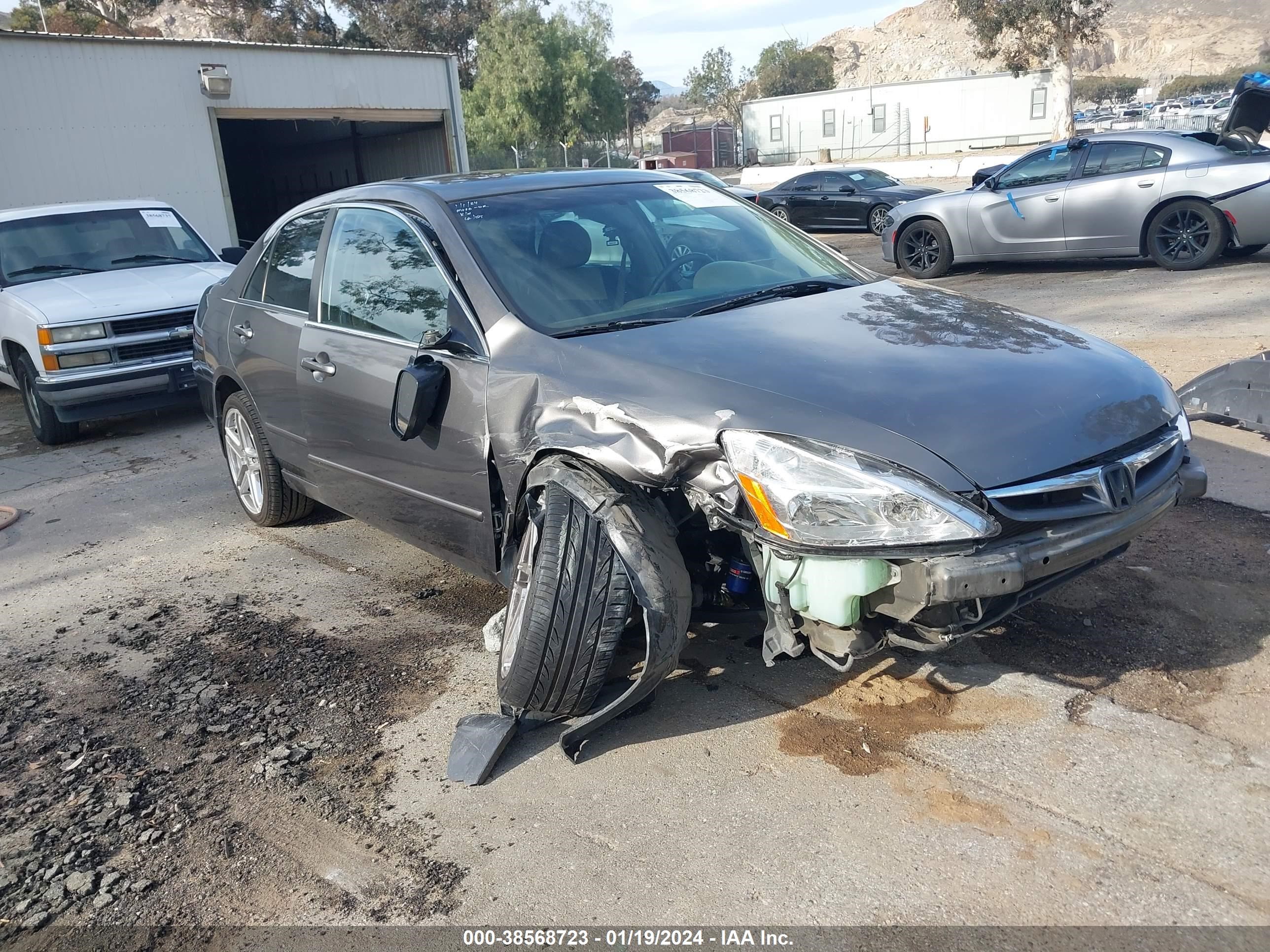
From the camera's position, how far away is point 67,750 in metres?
3.56

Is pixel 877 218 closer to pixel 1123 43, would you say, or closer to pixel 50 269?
pixel 50 269

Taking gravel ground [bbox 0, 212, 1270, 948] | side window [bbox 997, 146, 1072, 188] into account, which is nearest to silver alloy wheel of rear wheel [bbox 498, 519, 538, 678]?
gravel ground [bbox 0, 212, 1270, 948]

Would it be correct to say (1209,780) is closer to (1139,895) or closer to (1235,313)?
(1139,895)

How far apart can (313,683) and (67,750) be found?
0.82m

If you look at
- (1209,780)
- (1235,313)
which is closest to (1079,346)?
(1209,780)

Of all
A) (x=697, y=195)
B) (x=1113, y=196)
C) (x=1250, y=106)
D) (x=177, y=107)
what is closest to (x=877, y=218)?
(x=1113, y=196)

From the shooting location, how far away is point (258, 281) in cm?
534

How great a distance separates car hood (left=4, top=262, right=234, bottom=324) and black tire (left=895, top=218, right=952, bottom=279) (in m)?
8.08

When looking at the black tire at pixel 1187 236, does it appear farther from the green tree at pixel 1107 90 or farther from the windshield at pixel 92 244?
the green tree at pixel 1107 90

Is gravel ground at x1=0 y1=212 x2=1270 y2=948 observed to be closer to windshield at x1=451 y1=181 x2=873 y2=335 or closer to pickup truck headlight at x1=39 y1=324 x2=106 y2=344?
windshield at x1=451 y1=181 x2=873 y2=335

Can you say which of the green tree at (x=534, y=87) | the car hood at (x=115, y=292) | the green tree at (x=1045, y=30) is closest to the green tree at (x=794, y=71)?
the green tree at (x=534, y=87)

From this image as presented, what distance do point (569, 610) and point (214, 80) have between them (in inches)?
630

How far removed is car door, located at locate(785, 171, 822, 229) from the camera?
19.9 metres

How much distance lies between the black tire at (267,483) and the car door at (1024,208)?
927 centimetres
